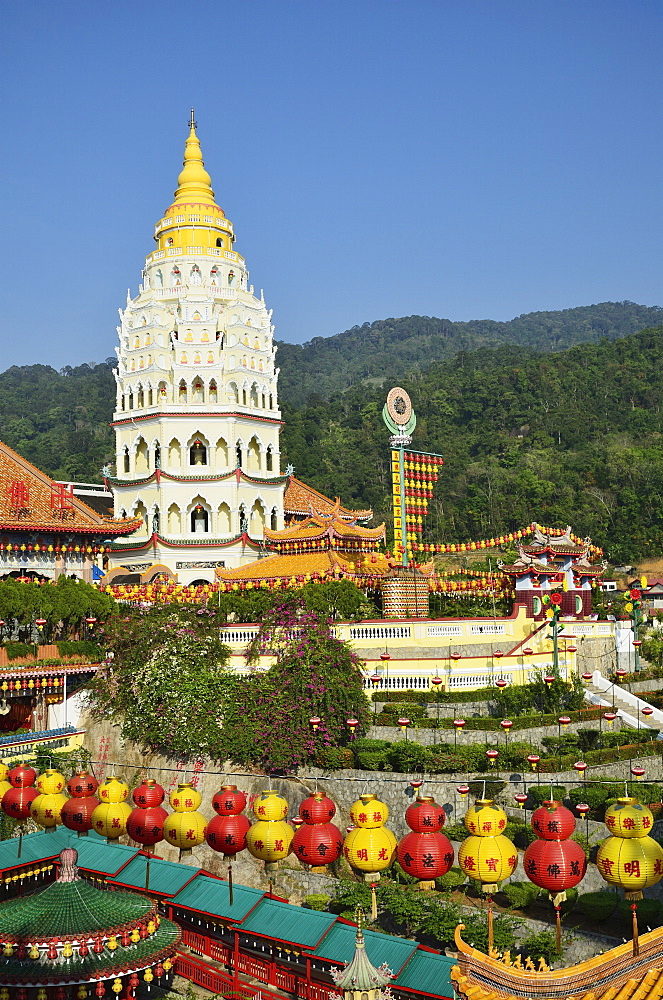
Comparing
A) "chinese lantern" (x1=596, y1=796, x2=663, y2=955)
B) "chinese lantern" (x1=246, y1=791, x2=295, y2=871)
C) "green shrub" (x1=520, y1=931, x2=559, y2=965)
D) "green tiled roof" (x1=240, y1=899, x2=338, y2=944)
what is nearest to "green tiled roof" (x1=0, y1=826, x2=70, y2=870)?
"green tiled roof" (x1=240, y1=899, x2=338, y2=944)

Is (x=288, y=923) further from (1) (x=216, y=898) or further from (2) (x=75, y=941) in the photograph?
(2) (x=75, y=941)

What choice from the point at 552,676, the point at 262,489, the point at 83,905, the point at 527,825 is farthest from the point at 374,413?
the point at 83,905

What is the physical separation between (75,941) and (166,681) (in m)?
14.3

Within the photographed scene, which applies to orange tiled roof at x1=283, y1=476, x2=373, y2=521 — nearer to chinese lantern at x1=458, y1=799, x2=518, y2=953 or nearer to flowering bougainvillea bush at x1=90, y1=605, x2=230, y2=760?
flowering bougainvillea bush at x1=90, y1=605, x2=230, y2=760

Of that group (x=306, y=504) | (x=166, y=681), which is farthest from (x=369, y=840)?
(x=306, y=504)

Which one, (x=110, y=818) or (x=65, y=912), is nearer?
(x=65, y=912)

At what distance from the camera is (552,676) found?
3023 cm

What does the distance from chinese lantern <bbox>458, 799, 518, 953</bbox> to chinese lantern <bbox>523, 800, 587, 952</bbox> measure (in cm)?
47

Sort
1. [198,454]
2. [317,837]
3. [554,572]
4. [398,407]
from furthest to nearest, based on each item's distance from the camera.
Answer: [198,454], [398,407], [554,572], [317,837]

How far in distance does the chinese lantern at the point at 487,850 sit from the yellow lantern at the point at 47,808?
338 inches

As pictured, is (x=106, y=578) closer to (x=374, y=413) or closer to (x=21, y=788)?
(x=21, y=788)

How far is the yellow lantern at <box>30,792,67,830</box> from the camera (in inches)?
888

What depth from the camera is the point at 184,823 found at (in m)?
21.3

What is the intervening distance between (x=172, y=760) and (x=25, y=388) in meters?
134
